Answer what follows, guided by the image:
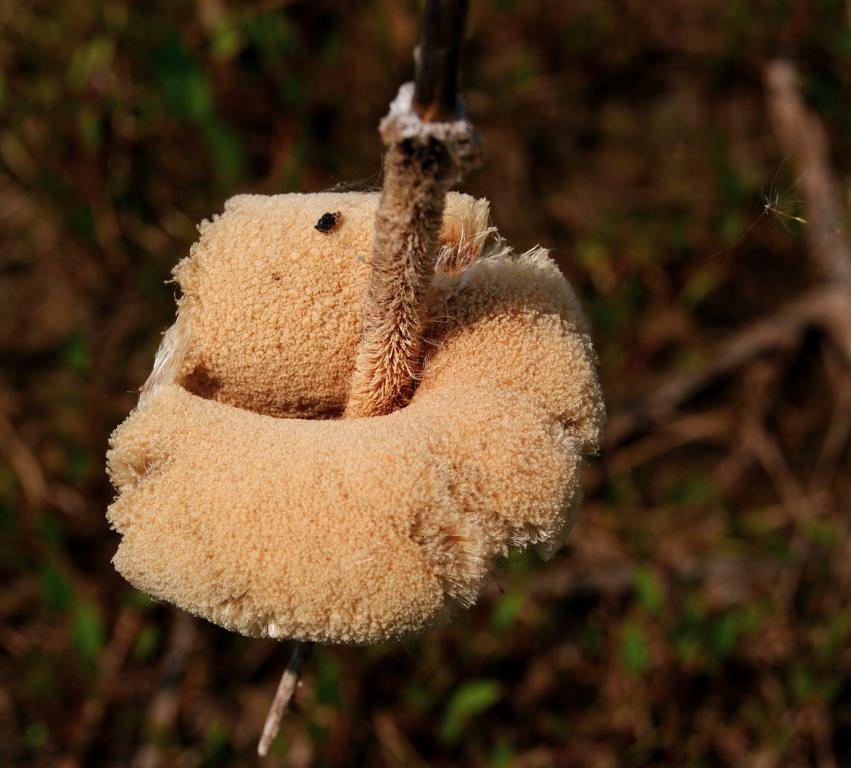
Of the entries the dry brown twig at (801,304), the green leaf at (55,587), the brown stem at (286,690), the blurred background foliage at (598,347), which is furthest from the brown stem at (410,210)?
the dry brown twig at (801,304)

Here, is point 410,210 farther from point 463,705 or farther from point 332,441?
point 463,705

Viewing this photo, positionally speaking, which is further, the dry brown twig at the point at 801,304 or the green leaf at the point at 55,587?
the dry brown twig at the point at 801,304

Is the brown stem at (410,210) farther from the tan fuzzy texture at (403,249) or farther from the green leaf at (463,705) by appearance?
the green leaf at (463,705)

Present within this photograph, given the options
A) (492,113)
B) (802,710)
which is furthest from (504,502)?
(492,113)

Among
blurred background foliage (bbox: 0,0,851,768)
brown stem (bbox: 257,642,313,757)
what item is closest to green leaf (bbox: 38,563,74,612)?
blurred background foliage (bbox: 0,0,851,768)

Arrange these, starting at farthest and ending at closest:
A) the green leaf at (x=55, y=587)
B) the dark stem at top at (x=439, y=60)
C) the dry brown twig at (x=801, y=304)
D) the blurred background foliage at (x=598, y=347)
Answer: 1. the dry brown twig at (x=801, y=304)
2. the blurred background foliage at (x=598, y=347)
3. the green leaf at (x=55, y=587)
4. the dark stem at top at (x=439, y=60)

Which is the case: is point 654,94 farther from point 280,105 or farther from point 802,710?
point 802,710

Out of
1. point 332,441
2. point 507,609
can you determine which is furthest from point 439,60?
point 507,609
